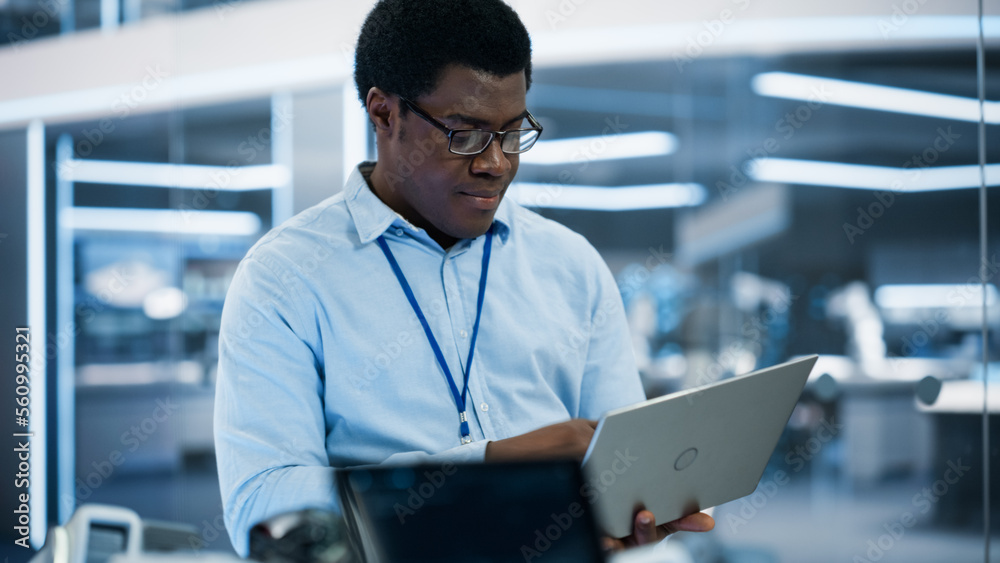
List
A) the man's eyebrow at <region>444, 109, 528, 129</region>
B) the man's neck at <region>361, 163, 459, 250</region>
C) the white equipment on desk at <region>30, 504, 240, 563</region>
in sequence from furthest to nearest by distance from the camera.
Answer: the man's neck at <region>361, 163, 459, 250</region> → the man's eyebrow at <region>444, 109, 528, 129</region> → the white equipment on desk at <region>30, 504, 240, 563</region>

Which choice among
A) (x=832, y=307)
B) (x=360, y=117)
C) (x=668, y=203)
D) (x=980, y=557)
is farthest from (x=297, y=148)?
(x=980, y=557)

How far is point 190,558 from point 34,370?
100 inches

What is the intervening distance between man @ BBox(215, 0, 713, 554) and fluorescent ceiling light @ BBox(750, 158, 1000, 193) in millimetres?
1957

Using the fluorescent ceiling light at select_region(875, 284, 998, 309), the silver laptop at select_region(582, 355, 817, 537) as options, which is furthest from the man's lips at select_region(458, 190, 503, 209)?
the fluorescent ceiling light at select_region(875, 284, 998, 309)

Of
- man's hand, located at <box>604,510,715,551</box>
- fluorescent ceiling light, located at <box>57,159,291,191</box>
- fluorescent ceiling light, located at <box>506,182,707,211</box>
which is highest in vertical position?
fluorescent ceiling light, located at <box>57,159,291,191</box>

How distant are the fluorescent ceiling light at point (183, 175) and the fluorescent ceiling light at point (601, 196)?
120cm

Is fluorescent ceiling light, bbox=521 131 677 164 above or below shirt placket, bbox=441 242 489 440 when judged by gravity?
above

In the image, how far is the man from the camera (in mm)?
1072

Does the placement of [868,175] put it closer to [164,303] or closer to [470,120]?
[470,120]

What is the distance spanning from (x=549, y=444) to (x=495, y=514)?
43 centimetres

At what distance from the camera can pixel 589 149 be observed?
10.4 ft

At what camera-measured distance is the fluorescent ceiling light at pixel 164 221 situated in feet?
10.6

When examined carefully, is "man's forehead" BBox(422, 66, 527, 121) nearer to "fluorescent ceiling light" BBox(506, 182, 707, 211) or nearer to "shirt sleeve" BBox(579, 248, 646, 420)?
"shirt sleeve" BBox(579, 248, 646, 420)

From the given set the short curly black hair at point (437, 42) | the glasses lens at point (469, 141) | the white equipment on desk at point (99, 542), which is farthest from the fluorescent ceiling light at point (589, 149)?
the white equipment on desk at point (99, 542)
